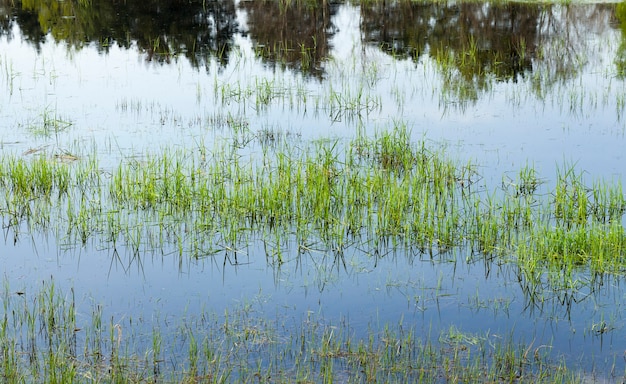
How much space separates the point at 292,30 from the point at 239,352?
12.3m

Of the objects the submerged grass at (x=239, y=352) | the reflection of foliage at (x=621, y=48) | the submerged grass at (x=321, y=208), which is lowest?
the submerged grass at (x=239, y=352)

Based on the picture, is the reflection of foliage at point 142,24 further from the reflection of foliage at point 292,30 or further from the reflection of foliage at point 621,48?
the reflection of foliage at point 621,48

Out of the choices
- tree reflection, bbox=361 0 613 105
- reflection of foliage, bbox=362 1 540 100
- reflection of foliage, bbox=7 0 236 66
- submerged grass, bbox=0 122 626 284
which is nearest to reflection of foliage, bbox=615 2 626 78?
tree reflection, bbox=361 0 613 105

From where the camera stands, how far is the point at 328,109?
9.46 meters

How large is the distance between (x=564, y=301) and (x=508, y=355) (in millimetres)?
865

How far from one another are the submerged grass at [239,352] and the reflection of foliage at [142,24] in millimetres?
8483

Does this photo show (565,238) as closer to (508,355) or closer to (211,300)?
(508,355)

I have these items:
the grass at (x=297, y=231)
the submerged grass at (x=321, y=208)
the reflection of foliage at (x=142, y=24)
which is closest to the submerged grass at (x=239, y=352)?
the grass at (x=297, y=231)

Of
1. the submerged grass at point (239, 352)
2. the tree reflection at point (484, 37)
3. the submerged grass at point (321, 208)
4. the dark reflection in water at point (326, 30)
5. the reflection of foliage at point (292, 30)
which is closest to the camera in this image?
the submerged grass at point (239, 352)

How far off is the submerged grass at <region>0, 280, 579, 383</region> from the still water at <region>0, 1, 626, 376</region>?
152 mm

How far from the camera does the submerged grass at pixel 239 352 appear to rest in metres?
3.76

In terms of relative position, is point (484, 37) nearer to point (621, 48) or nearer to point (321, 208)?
point (621, 48)

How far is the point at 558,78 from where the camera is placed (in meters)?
11.1

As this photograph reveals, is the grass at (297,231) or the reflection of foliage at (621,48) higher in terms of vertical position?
the reflection of foliage at (621,48)
